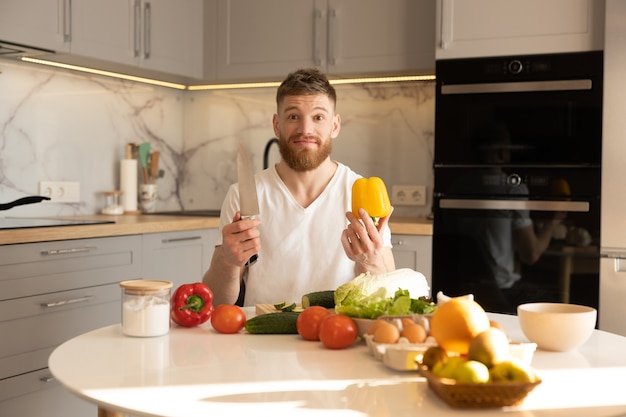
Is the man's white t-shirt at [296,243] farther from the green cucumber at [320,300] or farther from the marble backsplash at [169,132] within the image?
the marble backsplash at [169,132]

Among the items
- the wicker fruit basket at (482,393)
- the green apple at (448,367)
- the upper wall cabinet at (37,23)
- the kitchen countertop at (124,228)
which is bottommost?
the wicker fruit basket at (482,393)

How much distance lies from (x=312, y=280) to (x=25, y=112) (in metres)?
1.91

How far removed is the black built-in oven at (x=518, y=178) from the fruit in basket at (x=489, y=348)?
2218mm

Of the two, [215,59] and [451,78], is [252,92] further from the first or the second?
[451,78]

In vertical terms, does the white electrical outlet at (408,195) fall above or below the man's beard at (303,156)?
below

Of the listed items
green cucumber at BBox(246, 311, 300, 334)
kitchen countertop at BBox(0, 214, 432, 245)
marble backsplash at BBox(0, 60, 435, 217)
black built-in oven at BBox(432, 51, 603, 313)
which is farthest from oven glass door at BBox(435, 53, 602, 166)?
green cucumber at BBox(246, 311, 300, 334)

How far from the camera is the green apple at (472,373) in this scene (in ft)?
3.78

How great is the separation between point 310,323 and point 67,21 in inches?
93.4

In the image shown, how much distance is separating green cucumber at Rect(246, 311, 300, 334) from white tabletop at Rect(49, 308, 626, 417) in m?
0.02

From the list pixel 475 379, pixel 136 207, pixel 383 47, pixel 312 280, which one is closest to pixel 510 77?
pixel 383 47

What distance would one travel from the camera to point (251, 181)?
193cm

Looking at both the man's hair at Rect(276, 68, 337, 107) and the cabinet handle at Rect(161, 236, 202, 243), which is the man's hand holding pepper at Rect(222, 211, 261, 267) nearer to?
the man's hair at Rect(276, 68, 337, 107)

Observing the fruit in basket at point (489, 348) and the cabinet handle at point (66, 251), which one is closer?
the fruit in basket at point (489, 348)

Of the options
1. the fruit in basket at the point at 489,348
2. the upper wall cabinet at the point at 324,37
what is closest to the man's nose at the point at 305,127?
the fruit in basket at the point at 489,348
